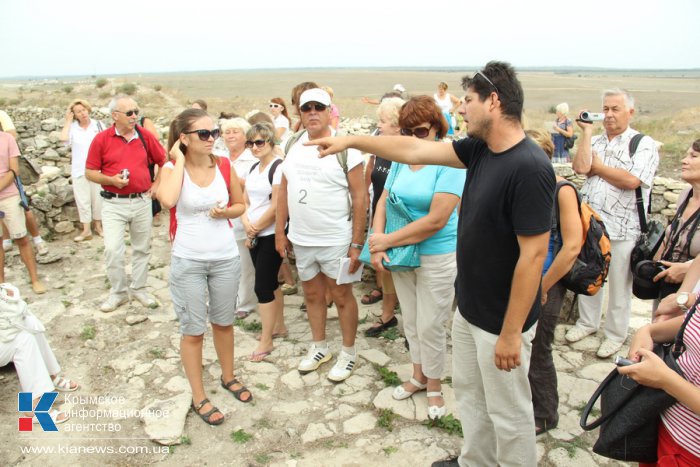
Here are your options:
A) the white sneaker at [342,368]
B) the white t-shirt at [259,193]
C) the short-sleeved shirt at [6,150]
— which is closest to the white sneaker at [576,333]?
the white sneaker at [342,368]

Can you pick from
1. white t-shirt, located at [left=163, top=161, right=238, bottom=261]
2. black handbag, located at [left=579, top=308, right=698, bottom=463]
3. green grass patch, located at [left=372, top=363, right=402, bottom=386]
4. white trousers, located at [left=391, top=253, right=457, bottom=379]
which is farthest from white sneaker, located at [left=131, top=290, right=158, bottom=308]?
black handbag, located at [left=579, top=308, right=698, bottom=463]

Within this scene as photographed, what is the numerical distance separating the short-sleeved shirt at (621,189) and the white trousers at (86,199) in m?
6.59

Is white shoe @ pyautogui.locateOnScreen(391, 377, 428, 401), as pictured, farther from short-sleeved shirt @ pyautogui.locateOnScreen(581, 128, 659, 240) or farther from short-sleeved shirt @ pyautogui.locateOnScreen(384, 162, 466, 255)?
short-sleeved shirt @ pyautogui.locateOnScreen(581, 128, 659, 240)

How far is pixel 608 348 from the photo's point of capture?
429 cm

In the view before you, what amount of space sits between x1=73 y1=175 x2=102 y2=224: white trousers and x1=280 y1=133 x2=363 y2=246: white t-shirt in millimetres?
4665

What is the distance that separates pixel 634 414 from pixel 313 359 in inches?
105

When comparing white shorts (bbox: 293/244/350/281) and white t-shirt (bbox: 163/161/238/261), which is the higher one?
white t-shirt (bbox: 163/161/238/261)

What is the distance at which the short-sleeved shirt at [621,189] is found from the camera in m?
3.96

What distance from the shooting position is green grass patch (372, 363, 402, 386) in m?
3.96

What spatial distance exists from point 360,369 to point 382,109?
7.12 feet

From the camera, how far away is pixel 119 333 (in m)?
4.80

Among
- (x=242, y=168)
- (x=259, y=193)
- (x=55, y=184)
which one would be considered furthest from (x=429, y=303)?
(x=55, y=184)

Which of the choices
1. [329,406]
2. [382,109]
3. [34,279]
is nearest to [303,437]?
[329,406]

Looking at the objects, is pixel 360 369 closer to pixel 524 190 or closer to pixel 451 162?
pixel 451 162
